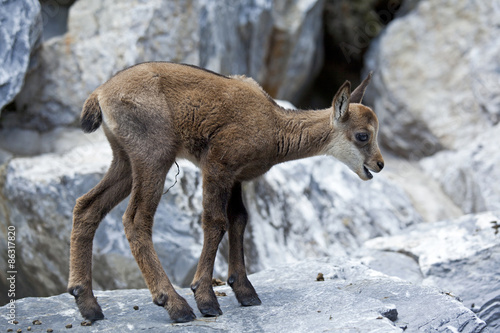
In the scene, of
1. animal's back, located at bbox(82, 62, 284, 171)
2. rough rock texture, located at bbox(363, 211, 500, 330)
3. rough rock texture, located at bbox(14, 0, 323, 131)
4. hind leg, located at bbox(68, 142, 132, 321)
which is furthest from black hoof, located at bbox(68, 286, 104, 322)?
rough rock texture, located at bbox(14, 0, 323, 131)

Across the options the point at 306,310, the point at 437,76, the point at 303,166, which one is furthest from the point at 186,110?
the point at 437,76

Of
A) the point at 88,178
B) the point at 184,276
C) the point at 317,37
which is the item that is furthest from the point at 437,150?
the point at 88,178

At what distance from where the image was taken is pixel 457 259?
7.93m

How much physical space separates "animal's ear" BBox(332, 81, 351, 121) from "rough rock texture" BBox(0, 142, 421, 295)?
344 centimetres

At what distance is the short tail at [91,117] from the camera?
5723 millimetres

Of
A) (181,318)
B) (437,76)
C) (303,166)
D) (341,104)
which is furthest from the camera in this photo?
(437,76)

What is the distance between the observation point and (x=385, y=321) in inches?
198

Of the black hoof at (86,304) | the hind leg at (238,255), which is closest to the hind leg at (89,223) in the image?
the black hoof at (86,304)

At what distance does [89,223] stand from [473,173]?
807cm

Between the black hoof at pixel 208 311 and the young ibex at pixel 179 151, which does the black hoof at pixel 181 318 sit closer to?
the young ibex at pixel 179 151

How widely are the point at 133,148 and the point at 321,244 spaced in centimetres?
525

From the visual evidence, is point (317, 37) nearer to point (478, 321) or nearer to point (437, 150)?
point (437, 150)

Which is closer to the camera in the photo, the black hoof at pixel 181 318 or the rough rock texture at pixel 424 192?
the black hoof at pixel 181 318

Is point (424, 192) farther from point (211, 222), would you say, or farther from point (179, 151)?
point (179, 151)
